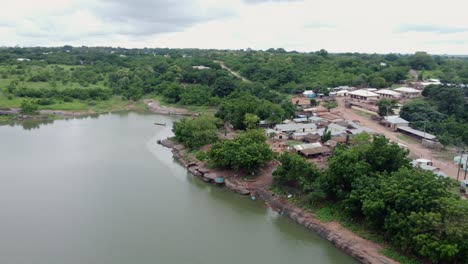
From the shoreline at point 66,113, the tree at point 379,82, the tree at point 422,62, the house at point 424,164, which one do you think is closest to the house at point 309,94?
the tree at point 379,82

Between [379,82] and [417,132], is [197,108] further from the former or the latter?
[417,132]

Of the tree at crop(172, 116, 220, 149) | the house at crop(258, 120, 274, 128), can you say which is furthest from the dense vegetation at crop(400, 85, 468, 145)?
the tree at crop(172, 116, 220, 149)

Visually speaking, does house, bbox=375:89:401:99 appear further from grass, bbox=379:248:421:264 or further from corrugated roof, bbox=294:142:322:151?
grass, bbox=379:248:421:264

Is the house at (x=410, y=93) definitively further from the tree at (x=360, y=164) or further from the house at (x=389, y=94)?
the tree at (x=360, y=164)

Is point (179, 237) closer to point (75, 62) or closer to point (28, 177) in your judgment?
point (28, 177)

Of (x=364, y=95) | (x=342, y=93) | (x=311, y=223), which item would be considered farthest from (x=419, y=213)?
(x=342, y=93)

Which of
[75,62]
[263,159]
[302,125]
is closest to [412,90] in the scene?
[302,125]

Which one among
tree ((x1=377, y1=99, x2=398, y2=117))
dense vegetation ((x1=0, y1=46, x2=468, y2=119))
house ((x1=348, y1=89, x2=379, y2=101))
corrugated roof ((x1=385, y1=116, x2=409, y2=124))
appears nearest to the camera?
corrugated roof ((x1=385, y1=116, x2=409, y2=124))
